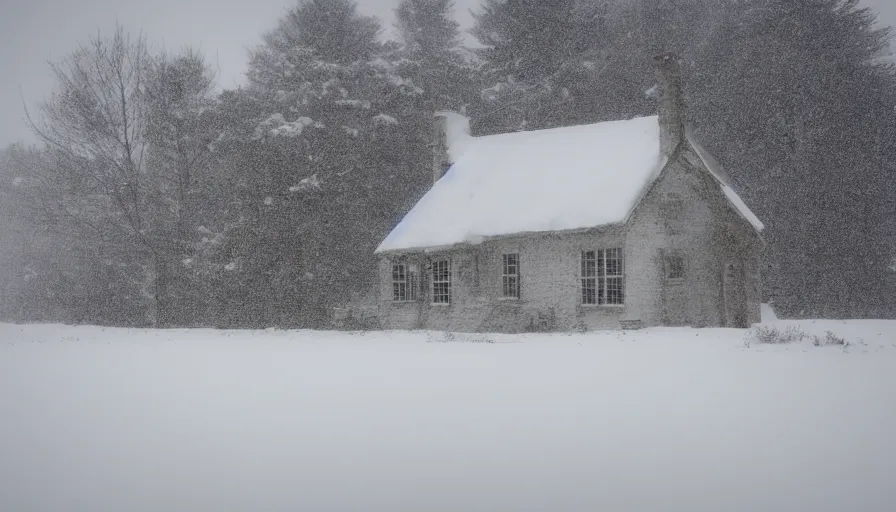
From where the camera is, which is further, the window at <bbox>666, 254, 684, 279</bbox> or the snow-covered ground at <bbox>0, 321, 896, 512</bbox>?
the window at <bbox>666, 254, 684, 279</bbox>

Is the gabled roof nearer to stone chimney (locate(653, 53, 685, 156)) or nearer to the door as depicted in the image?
stone chimney (locate(653, 53, 685, 156))

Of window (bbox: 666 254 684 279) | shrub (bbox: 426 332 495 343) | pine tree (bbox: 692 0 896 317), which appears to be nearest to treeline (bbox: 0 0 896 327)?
pine tree (bbox: 692 0 896 317)

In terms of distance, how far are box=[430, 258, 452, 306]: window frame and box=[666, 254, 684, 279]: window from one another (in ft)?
24.7

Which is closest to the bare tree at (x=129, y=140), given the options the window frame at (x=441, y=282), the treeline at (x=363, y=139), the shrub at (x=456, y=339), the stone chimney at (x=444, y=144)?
the treeline at (x=363, y=139)

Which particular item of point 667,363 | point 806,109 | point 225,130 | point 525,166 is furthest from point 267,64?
point 667,363

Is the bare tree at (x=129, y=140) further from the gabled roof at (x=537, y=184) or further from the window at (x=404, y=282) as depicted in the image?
the gabled roof at (x=537, y=184)

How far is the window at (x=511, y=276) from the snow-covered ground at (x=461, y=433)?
11046mm

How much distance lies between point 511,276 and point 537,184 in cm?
341

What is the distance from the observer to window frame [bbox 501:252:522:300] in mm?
28297

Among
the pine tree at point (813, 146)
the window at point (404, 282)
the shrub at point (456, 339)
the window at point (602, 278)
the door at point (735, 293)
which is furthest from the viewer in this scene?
the pine tree at point (813, 146)

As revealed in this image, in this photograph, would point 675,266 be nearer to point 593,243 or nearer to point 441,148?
point 593,243

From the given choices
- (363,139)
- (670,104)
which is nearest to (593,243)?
(670,104)

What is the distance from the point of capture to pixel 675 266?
27094 millimetres

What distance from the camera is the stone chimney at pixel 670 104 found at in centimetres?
2730
